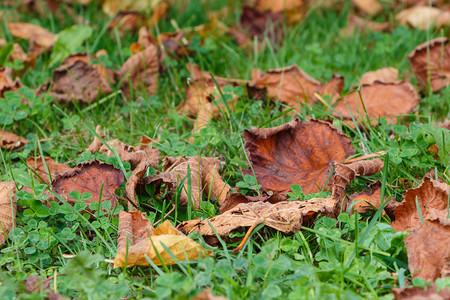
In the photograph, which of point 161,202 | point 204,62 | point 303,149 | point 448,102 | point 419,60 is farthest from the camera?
point 204,62

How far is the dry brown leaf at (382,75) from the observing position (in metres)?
2.56

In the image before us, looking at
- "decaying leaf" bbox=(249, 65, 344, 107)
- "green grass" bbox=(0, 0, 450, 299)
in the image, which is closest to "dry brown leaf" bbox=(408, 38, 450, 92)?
"green grass" bbox=(0, 0, 450, 299)

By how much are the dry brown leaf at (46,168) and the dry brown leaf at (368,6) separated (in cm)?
251

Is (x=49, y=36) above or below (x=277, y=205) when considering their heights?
above

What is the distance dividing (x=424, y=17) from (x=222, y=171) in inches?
81.2

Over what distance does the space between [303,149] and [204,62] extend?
116 cm

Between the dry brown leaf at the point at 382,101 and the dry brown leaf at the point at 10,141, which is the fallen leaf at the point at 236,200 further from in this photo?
the dry brown leaf at the point at 10,141

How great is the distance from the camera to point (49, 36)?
3.00 meters

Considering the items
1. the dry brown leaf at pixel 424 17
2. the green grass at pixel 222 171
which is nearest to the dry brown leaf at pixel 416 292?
the green grass at pixel 222 171

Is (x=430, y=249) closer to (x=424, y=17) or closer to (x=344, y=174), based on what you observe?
(x=344, y=174)

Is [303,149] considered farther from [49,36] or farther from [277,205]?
[49,36]

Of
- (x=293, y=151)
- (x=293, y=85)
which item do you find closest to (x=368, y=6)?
(x=293, y=85)

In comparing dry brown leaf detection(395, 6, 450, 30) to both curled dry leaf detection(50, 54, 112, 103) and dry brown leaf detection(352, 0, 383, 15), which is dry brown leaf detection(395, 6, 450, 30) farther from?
curled dry leaf detection(50, 54, 112, 103)

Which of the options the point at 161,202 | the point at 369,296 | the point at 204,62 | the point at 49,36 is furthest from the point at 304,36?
the point at 369,296
